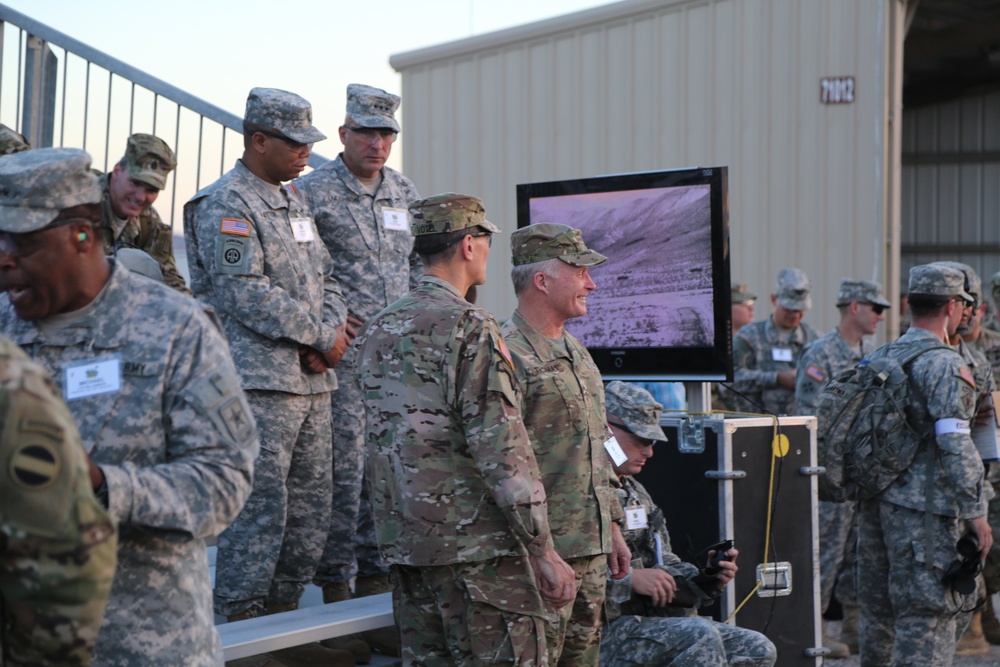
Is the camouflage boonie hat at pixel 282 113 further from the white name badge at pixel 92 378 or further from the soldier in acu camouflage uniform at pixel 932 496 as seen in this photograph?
the soldier in acu camouflage uniform at pixel 932 496

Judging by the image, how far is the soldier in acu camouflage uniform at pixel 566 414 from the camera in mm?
3496

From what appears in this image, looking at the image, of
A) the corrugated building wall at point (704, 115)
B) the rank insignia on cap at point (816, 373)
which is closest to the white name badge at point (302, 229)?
the rank insignia on cap at point (816, 373)

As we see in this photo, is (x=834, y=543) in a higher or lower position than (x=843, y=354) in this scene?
lower

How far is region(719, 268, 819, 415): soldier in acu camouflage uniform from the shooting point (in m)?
7.86

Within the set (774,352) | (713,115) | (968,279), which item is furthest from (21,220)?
(713,115)

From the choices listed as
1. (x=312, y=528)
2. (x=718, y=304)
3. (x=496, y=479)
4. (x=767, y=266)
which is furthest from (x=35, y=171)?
(x=767, y=266)

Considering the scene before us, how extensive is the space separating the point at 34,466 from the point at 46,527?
85 mm

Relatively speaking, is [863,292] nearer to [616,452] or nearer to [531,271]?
[616,452]

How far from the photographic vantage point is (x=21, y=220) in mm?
1969

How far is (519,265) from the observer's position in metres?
3.75

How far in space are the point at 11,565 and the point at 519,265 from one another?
7.87 feet

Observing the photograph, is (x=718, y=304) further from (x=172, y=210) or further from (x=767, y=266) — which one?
(x=767, y=266)

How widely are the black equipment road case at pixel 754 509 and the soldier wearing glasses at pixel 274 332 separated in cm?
143

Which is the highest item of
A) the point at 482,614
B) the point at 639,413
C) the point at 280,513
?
the point at 639,413
